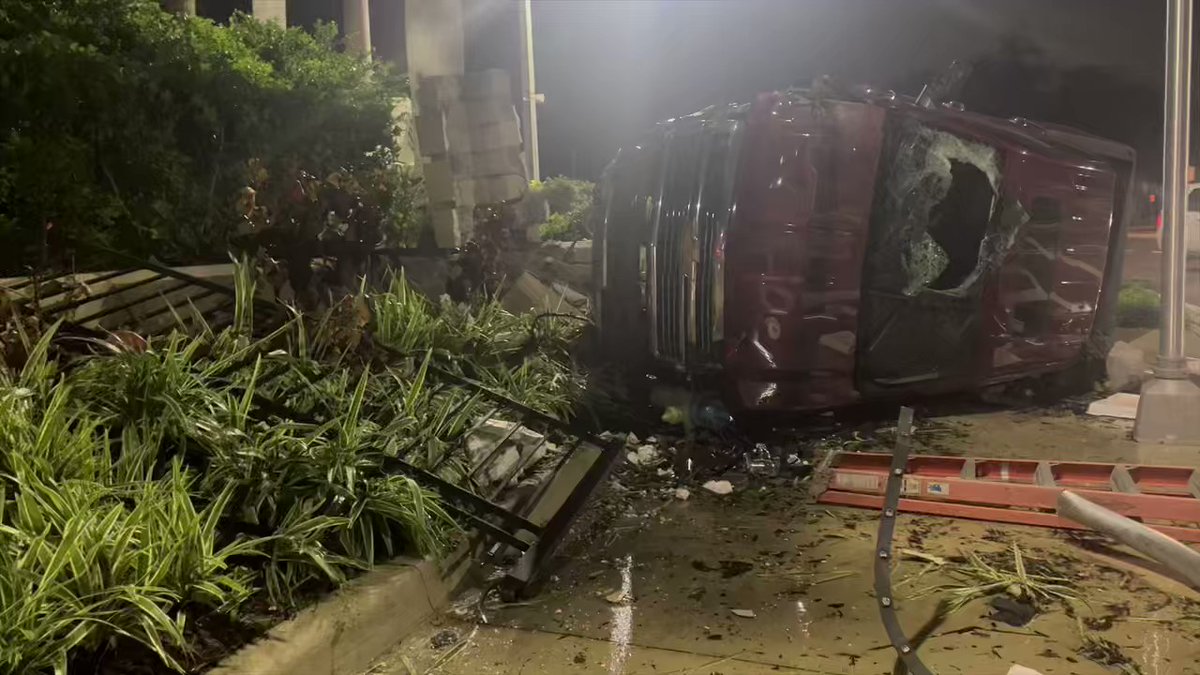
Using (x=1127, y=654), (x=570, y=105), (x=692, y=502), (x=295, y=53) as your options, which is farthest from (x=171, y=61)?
(x=570, y=105)

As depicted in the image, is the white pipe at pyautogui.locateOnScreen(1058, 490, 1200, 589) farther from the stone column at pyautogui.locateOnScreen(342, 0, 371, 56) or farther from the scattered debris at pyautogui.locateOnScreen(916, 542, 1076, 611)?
the stone column at pyautogui.locateOnScreen(342, 0, 371, 56)

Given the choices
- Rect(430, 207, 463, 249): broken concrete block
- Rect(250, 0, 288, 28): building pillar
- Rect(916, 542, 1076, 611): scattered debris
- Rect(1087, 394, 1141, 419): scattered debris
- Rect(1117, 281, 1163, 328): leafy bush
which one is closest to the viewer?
Rect(916, 542, 1076, 611): scattered debris

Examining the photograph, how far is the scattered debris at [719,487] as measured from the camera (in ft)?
15.2

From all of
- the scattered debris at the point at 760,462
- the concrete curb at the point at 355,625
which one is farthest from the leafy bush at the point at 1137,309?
the concrete curb at the point at 355,625

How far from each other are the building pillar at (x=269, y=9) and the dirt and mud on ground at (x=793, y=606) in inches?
284

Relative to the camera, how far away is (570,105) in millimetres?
14242

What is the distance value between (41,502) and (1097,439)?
5820 mm

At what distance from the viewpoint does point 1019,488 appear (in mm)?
3934

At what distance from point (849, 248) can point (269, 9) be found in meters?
7.17

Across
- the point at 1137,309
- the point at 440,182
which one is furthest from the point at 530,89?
the point at 1137,309

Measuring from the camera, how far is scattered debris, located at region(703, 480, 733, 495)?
15.2ft

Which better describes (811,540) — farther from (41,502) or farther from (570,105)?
(570,105)

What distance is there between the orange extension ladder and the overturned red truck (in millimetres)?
863

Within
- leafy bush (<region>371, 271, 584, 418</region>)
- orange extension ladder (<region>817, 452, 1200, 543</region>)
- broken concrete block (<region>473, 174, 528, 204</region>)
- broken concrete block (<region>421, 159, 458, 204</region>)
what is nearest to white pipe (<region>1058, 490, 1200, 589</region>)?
orange extension ladder (<region>817, 452, 1200, 543</region>)
